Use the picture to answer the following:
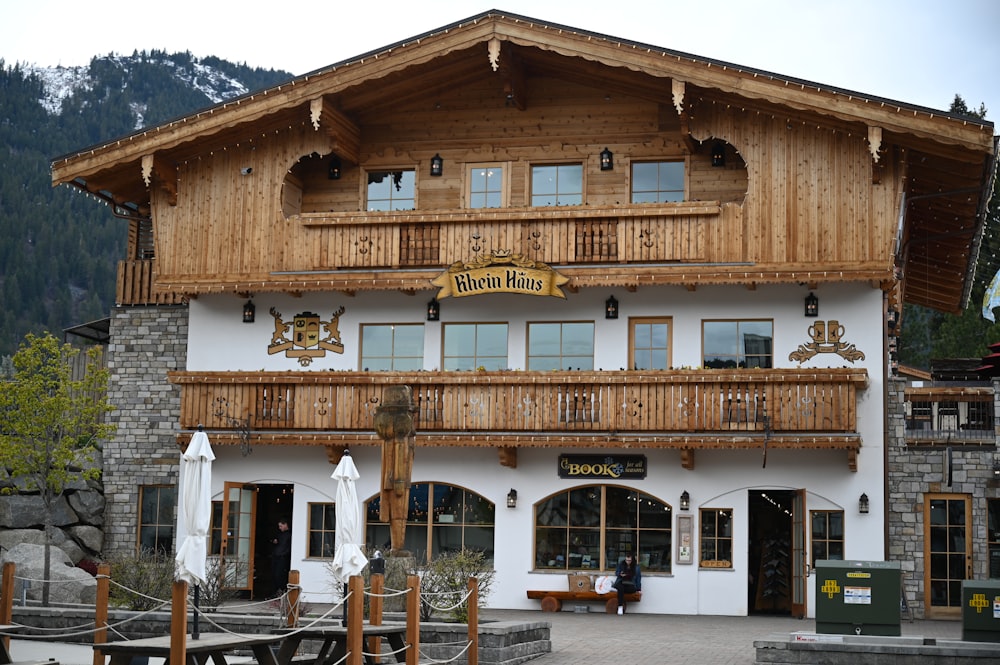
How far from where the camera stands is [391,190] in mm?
27609

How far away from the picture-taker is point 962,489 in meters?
24.5

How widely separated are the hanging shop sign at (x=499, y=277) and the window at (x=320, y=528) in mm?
4675

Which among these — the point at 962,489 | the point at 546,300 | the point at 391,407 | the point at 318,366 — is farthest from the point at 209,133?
the point at 962,489

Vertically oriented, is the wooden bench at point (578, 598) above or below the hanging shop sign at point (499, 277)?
below

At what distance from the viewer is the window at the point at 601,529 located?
2536 cm

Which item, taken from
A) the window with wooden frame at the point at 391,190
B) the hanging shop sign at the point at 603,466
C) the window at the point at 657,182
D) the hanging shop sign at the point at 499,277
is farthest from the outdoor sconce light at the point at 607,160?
the hanging shop sign at the point at 603,466

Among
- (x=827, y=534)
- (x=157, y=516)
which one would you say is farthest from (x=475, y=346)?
(x=157, y=516)

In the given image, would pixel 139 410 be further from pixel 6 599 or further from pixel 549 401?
pixel 6 599

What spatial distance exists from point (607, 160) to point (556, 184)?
109 centimetres

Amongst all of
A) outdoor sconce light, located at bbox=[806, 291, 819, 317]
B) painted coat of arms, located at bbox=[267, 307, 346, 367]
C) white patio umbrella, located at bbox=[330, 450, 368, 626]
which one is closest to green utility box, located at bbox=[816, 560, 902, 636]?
white patio umbrella, located at bbox=[330, 450, 368, 626]

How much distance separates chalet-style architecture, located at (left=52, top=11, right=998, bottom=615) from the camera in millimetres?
24438

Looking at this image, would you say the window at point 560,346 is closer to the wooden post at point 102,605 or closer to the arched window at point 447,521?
the arched window at point 447,521

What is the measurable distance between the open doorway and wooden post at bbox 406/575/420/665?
11.1 metres

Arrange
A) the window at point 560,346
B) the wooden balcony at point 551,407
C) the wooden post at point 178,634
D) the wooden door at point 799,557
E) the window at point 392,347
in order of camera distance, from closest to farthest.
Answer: the wooden post at point 178,634 < the wooden balcony at point 551,407 < the wooden door at point 799,557 < the window at point 560,346 < the window at point 392,347
